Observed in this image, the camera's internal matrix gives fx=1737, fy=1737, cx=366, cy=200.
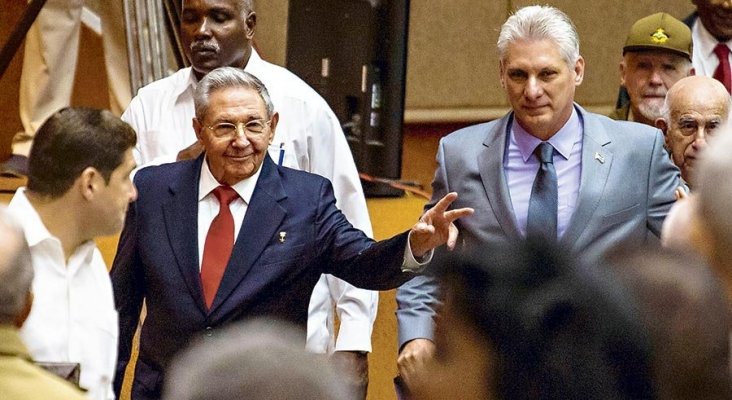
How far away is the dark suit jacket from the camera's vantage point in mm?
3875

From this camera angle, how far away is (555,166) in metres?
3.96

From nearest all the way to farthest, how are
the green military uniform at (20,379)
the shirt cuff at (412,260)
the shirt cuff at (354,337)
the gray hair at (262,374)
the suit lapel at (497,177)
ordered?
1. the gray hair at (262,374)
2. the green military uniform at (20,379)
3. the shirt cuff at (412,260)
4. the suit lapel at (497,177)
5. the shirt cuff at (354,337)

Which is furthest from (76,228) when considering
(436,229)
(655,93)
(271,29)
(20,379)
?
(271,29)

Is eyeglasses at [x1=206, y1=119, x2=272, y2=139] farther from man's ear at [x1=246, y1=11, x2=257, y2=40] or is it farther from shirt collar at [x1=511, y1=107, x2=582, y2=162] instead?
man's ear at [x1=246, y1=11, x2=257, y2=40]

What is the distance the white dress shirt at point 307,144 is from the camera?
4430 mm

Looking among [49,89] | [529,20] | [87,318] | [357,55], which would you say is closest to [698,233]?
[87,318]

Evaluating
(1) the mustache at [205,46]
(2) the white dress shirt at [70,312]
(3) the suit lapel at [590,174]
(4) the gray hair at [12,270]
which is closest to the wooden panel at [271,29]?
(1) the mustache at [205,46]

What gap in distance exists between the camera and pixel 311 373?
1.92 metres

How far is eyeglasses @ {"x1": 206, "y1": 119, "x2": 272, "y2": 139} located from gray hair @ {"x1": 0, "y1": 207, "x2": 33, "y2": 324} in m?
1.52

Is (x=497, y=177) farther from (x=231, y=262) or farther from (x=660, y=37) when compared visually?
(x=660, y=37)

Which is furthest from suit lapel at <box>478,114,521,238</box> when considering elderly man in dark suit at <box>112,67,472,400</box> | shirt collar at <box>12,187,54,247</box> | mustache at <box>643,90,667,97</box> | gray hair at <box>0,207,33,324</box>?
gray hair at <box>0,207,33,324</box>

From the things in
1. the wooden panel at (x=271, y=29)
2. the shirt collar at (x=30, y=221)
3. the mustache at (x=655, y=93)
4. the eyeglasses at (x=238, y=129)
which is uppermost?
the eyeglasses at (x=238, y=129)

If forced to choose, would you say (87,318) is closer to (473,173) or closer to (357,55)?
(473,173)

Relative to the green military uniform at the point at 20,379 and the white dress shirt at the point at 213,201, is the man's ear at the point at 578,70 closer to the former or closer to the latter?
the white dress shirt at the point at 213,201
